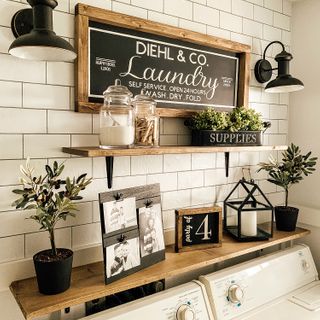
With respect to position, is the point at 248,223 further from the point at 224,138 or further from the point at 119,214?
the point at 119,214

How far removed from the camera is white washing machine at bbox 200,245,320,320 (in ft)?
5.08

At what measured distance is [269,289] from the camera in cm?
171

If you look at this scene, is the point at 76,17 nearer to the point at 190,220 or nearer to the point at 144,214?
the point at 144,214

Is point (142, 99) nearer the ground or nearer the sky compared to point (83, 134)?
nearer the sky

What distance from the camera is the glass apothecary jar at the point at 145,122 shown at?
139cm

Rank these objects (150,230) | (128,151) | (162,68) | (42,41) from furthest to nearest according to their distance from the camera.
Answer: (162,68) < (150,230) < (128,151) < (42,41)

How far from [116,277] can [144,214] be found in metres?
0.28

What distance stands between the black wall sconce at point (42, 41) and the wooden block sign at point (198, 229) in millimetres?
872

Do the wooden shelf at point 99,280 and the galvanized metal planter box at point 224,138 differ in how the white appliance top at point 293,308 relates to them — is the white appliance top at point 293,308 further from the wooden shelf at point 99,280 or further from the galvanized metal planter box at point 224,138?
the galvanized metal planter box at point 224,138

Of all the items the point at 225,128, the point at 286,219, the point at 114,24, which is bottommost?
the point at 286,219

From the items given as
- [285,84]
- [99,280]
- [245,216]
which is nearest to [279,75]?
[285,84]

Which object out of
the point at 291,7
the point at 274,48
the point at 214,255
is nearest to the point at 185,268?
the point at 214,255

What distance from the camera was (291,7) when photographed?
2.20m

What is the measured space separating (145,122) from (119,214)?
393 mm
